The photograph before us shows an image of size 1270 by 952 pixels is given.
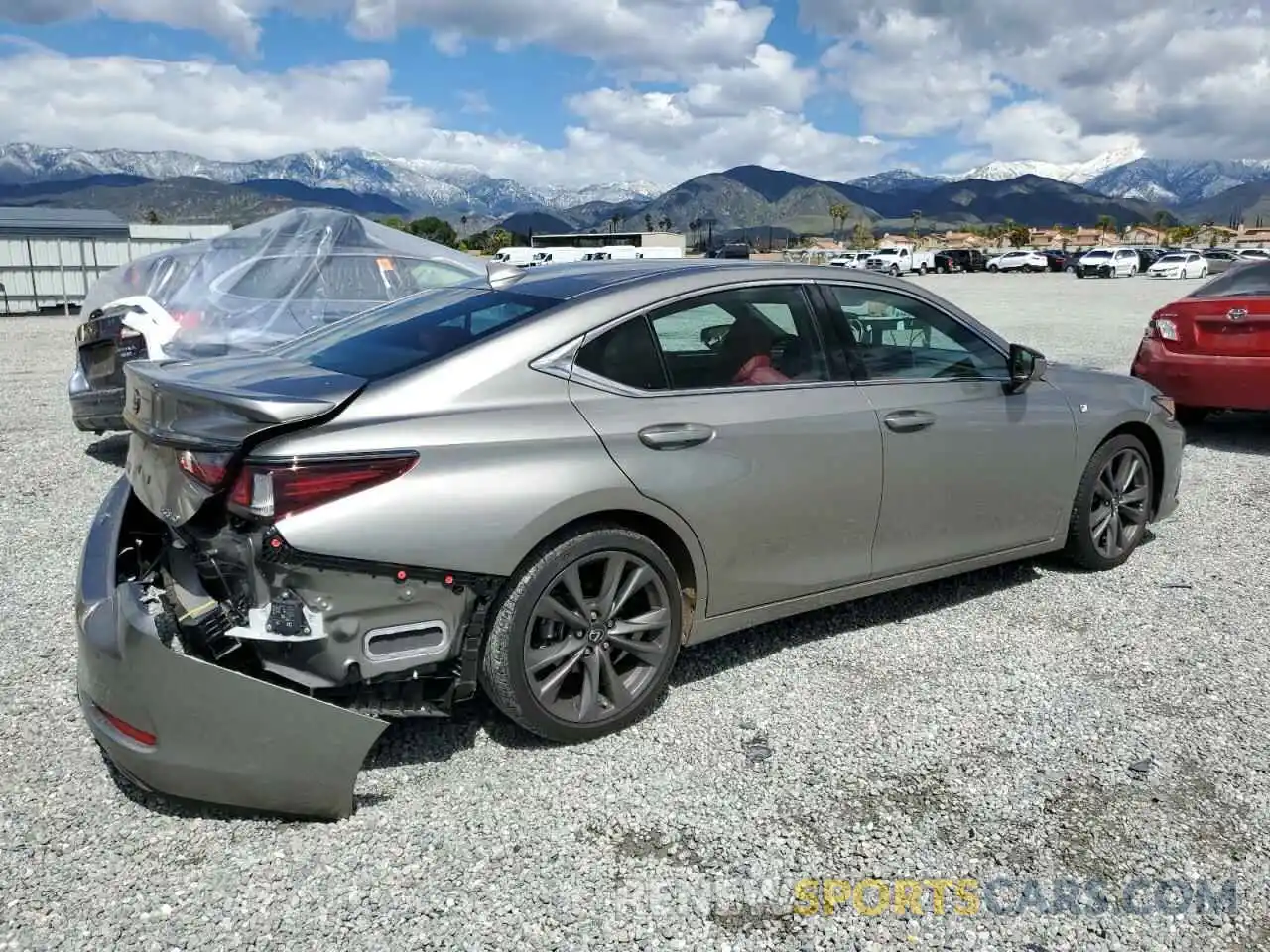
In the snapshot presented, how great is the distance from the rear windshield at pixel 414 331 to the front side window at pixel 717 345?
12.1 inches

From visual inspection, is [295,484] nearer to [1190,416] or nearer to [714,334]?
[714,334]

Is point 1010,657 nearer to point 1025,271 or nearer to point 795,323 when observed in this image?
point 795,323

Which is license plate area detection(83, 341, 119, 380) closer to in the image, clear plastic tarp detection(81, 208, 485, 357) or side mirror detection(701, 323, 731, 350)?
clear plastic tarp detection(81, 208, 485, 357)

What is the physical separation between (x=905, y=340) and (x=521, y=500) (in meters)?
2.07

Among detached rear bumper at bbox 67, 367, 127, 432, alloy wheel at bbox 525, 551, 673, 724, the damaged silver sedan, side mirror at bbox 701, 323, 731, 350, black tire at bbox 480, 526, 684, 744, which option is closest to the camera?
the damaged silver sedan

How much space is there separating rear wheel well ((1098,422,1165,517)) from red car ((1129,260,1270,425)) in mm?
2648

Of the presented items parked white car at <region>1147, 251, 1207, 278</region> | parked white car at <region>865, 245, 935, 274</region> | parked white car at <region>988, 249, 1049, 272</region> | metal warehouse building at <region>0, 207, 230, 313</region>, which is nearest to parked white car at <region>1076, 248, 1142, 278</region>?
parked white car at <region>1147, 251, 1207, 278</region>

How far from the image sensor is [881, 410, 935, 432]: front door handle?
3936 mm

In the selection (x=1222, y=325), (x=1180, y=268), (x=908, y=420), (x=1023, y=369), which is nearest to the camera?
(x=908, y=420)

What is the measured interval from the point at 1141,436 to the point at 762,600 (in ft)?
8.75

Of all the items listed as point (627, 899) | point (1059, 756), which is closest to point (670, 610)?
point (627, 899)

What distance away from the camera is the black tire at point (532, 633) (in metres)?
3.03

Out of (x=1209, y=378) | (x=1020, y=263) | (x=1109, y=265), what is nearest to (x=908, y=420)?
(x=1209, y=378)

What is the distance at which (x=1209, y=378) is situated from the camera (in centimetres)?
761
